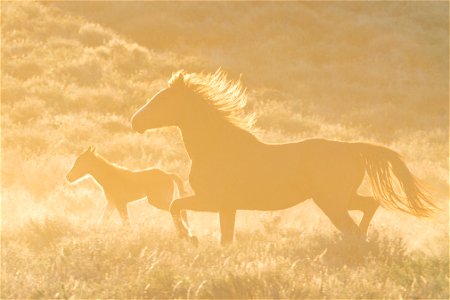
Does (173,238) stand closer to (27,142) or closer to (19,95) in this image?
(27,142)

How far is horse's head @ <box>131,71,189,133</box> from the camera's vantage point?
26.4ft

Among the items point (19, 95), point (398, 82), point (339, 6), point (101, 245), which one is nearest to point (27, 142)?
point (19, 95)

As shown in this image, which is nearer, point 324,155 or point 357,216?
point 324,155

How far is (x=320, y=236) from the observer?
27.2ft

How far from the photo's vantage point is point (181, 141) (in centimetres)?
1672

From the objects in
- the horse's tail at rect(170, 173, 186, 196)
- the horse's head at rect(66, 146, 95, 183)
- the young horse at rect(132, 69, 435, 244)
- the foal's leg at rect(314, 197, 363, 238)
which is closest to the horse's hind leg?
the young horse at rect(132, 69, 435, 244)

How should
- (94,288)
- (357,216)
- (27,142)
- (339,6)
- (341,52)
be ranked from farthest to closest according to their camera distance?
→ (339,6) → (341,52) → (27,142) → (357,216) → (94,288)

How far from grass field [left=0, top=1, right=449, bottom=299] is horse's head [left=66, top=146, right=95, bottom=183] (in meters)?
0.61

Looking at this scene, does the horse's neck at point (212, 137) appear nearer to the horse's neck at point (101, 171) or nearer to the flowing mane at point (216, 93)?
the flowing mane at point (216, 93)

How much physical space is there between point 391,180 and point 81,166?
454 cm

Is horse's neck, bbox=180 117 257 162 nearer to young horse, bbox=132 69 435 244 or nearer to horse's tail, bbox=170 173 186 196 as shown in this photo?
young horse, bbox=132 69 435 244

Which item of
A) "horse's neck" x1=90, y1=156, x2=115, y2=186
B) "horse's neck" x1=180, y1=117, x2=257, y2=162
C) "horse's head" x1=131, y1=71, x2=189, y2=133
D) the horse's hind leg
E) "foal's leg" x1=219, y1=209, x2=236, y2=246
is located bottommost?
"foal's leg" x1=219, y1=209, x2=236, y2=246

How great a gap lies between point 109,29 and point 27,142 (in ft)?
40.1

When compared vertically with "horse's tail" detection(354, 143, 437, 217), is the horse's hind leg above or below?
below
